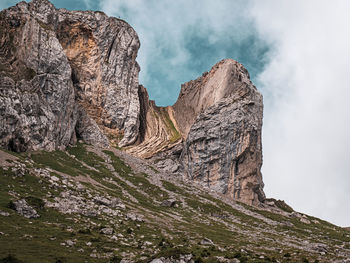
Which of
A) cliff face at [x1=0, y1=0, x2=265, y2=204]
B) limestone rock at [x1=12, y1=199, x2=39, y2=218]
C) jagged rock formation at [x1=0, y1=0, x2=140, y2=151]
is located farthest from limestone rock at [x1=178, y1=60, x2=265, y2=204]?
limestone rock at [x1=12, y1=199, x2=39, y2=218]

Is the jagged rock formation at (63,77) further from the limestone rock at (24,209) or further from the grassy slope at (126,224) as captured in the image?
the limestone rock at (24,209)

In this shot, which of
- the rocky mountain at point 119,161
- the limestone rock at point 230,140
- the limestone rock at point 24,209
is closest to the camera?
the rocky mountain at point 119,161

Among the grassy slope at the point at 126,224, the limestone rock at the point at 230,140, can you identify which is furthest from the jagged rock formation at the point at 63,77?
the limestone rock at the point at 230,140

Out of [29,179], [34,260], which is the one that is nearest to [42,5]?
[29,179]

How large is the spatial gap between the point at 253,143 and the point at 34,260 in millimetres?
103066

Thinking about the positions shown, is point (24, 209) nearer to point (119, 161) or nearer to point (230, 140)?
point (119, 161)

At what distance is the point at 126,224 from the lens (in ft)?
128

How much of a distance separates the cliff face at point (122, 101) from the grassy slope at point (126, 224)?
62.7 feet

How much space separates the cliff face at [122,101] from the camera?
3356 inches

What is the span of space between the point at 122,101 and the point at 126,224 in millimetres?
90136

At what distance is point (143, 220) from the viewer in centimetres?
4388

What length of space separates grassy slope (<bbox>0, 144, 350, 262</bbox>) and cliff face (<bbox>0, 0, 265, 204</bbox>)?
19.1 m

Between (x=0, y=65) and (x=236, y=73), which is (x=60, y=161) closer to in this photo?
(x=0, y=65)

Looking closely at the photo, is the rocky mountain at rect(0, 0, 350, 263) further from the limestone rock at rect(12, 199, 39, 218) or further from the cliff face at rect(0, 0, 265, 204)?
the cliff face at rect(0, 0, 265, 204)
